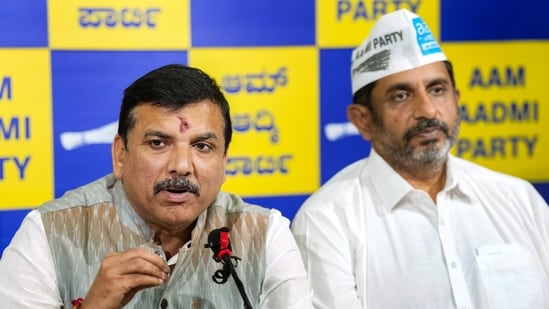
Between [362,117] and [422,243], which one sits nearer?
[422,243]

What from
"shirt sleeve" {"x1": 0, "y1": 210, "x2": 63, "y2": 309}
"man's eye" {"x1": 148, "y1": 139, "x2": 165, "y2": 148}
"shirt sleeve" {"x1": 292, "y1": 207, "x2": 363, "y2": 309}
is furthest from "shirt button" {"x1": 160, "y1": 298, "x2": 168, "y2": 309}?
"shirt sleeve" {"x1": 292, "y1": 207, "x2": 363, "y2": 309}

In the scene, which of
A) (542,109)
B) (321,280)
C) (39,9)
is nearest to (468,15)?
(542,109)

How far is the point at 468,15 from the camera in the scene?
10.1 ft

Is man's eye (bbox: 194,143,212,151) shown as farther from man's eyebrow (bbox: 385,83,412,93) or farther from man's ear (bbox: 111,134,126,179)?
man's eyebrow (bbox: 385,83,412,93)

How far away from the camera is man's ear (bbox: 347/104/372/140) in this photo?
2.53m

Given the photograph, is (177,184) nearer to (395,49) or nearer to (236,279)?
(236,279)

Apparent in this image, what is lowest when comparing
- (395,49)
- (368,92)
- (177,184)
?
(177,184)

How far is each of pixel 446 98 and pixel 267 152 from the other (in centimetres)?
70

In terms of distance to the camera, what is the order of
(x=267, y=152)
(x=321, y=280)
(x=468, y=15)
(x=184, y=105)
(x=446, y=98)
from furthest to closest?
(x=468, y=15)
(x=267, y=152)
(x=446, y=98)
(x=321, y=280)
(x=184, y=105)

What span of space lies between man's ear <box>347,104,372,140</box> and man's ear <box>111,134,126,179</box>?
89 cm

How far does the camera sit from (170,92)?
1.82m

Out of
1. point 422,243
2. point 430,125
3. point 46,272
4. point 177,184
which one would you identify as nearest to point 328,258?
point 422,243

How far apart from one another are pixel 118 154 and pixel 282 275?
47 centimetres

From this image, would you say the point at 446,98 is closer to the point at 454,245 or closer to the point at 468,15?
the point at 454,245
